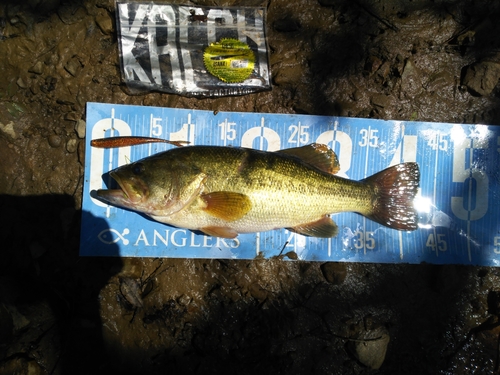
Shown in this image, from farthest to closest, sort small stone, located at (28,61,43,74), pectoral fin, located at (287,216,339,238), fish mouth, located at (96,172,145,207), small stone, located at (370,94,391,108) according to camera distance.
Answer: small stone, located at (370,94,391,108) < small stone, located at (28,61,43,74) < pectoral fin, located at (287,216,339,238) < fish mouth, located at (96,172,145,207)

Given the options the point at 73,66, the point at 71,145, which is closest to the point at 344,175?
the point at 71,145

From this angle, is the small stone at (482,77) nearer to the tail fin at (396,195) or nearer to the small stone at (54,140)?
the tail fin at (396,195)

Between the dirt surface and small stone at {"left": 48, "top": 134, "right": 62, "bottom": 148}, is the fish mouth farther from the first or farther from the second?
small stone at {"left": 48, "top": 134, "right": 62, "bottom": 148}

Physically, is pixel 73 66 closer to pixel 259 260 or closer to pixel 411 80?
pixel 259 260

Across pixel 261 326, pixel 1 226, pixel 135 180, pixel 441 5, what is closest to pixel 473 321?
pixel 261 326

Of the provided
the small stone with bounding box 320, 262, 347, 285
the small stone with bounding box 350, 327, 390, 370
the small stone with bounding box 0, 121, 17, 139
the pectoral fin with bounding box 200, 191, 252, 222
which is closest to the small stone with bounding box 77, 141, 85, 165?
the small stone with bounding box 0, 121, 17, 139

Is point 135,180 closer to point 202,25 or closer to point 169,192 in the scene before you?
point 169,192
